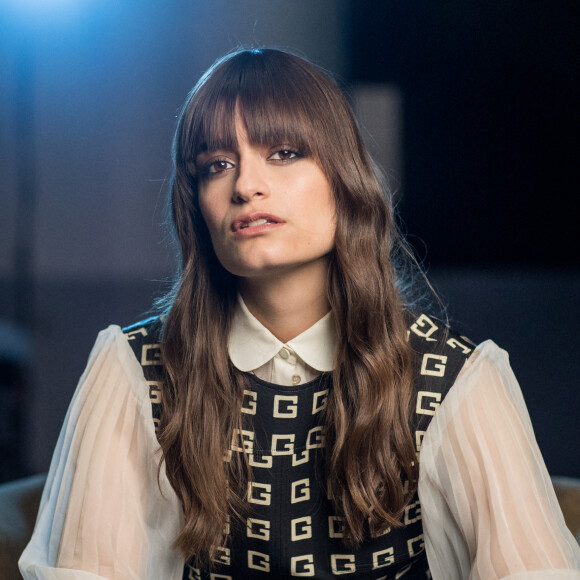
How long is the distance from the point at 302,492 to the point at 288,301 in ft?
1.02

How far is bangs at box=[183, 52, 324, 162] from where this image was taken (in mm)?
1182

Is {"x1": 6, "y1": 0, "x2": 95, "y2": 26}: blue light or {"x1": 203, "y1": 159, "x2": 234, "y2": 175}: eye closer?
{"x1": 203, "y1": 159, "x2": 234, "y2": 175}: eye

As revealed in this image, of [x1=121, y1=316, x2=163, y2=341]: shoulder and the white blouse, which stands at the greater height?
[x1=121, y1=316, x2=163, y2=341]: shoulder

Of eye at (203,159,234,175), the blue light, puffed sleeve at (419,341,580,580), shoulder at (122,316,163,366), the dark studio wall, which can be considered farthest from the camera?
the blue light

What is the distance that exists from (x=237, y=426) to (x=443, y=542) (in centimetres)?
38

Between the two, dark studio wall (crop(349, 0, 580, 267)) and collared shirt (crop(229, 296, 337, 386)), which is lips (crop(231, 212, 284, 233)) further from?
dark studio wall (crop(349, 0, 580, 267))

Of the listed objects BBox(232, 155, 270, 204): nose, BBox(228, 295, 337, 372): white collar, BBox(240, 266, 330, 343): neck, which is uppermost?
BBox(232, 155, 270, 204): nose

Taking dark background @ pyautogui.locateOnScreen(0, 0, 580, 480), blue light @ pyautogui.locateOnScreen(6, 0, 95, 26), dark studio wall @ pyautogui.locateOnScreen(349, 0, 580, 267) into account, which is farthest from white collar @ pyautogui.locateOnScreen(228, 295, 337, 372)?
blue light @ pyautogui.locateOnScreen(6, 0, 95, 26)

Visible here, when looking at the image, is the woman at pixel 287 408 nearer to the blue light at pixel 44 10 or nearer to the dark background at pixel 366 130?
the dark background at pixel 366 130

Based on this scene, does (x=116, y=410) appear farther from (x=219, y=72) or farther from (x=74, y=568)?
(x=219, y=72)

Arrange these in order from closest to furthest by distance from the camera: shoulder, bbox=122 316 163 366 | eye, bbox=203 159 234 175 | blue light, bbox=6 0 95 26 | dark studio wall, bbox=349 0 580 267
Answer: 1. eye, bbox=203 159 234 175
2. shoulder, bbox=122 316 163 366
3. dark studio wall, bbox=349 0 580 267
4. blue light, bbox=6 0 95 26

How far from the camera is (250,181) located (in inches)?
45.9

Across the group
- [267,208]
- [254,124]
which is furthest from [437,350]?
[254,124]

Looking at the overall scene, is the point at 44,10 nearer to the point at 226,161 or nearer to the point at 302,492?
the point at 226,161
